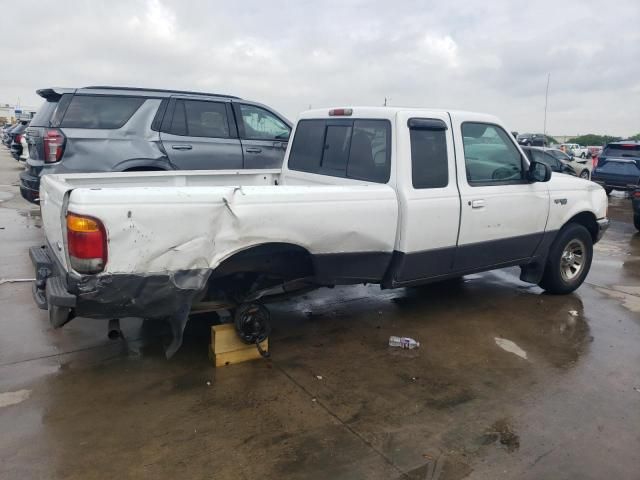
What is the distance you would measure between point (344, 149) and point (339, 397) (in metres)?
2.22

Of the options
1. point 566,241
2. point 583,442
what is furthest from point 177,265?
point 566,241

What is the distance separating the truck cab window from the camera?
484cm

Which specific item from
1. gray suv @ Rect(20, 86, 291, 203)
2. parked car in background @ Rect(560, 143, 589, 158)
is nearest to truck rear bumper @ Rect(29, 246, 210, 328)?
gray suv @ Rect(20, 86, 291, 203)

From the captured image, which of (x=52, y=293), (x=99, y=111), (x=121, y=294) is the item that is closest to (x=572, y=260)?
(x=121, y=294)

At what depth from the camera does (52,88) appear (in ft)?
22.9

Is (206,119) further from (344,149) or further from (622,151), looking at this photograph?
(622,151)

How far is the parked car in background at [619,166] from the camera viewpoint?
14.1 m

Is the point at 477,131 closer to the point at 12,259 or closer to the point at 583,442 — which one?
the point at 583,442

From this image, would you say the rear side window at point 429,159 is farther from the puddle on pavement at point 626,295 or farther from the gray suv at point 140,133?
the gray suv at point 140,133

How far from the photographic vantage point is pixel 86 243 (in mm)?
3053

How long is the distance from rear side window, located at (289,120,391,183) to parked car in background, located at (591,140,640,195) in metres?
11.7

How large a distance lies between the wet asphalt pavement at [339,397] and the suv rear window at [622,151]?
11.2 meters

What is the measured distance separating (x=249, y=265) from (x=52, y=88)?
4824mm

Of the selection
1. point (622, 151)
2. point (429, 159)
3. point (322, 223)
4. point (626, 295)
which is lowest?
point (626, 295)
